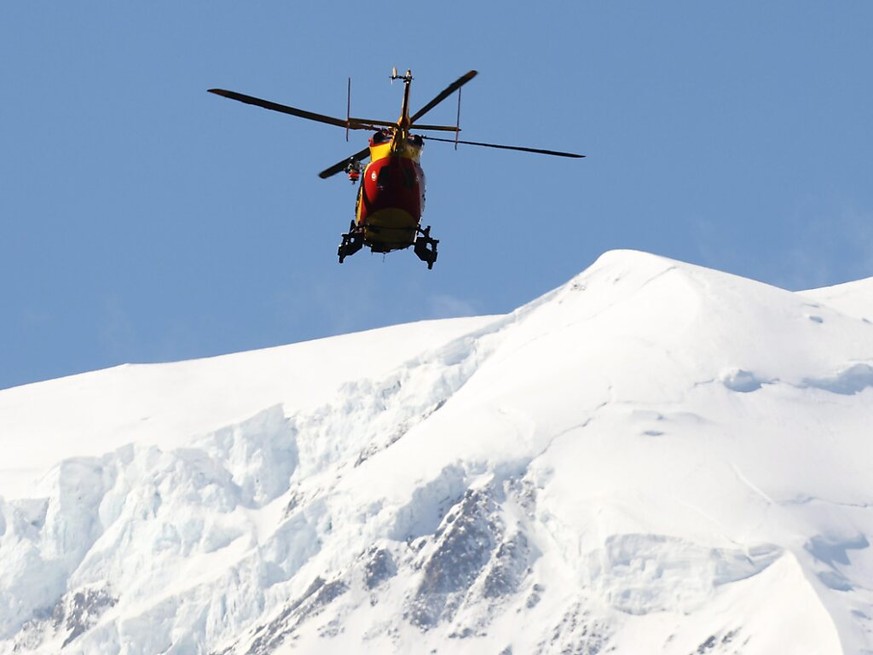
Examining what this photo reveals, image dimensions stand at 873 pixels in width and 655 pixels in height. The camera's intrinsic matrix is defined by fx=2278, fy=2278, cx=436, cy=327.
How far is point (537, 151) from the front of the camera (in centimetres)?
7581

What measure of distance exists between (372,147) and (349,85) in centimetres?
1002

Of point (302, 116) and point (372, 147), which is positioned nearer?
point (302, 116)

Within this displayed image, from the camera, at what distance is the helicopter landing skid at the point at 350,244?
82625 mm

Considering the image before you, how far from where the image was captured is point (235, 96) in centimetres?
7431

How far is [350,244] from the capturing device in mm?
83125

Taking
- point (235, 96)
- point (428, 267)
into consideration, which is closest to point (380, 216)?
point (428, 267)

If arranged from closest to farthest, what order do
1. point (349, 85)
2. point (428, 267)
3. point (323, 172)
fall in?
point (349, 85), point (428, 267), point (323, 172)

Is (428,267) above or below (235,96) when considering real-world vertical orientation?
below

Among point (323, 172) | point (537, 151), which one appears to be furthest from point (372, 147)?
point (537, 151)

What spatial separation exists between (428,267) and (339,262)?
3845 mm

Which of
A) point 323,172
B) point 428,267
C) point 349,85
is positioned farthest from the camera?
point 323,172

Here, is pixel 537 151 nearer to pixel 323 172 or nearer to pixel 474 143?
pixel 474 143

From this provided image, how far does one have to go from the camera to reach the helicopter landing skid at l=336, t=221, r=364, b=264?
82.6 m

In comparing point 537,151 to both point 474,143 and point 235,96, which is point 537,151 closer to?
point 474,143
